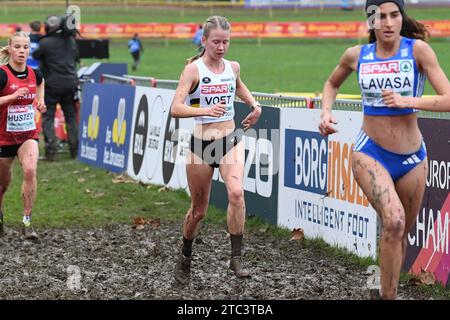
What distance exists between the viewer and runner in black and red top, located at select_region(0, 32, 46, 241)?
1130 centimetres

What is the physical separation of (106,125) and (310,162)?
7343 mm

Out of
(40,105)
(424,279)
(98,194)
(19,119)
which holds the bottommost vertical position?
(98,194)

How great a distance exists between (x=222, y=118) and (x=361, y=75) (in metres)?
1.88

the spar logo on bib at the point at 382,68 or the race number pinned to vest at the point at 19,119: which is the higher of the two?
the spar logo on bib at the point at 382,68

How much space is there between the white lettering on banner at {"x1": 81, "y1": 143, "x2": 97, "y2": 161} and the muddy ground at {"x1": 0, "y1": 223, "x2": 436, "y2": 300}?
6270 mm

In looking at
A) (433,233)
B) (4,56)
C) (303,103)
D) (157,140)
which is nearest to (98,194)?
(157,140)

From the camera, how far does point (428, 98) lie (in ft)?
22.3

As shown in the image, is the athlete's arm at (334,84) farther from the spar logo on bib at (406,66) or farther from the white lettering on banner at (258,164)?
the white lettering on banner at (258,164)

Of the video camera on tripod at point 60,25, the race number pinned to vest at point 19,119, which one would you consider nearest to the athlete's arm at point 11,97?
the race number pinned to vest at point 19,119

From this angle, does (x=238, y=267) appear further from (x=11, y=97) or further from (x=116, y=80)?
(x=116, y=80)

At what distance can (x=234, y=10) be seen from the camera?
74938 millimetres

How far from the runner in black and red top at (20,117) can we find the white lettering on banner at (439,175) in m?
4.56

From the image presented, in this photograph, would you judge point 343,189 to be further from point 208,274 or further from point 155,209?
point 155,209

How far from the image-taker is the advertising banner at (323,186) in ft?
33.0
